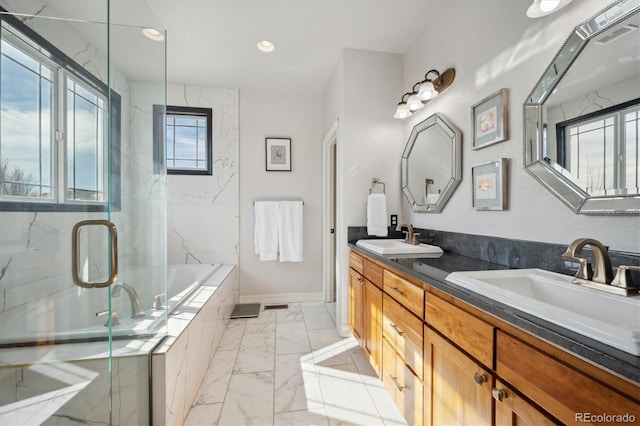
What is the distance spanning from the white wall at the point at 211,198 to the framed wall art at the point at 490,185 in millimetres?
2459

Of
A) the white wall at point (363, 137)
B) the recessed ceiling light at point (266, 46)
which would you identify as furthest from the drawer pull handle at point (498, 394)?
the recessed ceiling light at point (266, 46)

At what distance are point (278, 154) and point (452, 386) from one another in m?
2.74

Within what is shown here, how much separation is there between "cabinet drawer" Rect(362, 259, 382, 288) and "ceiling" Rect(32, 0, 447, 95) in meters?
1.72

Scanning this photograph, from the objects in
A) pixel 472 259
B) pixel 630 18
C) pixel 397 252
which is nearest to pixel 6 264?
pixel 397 252

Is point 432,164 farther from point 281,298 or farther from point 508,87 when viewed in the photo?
point 281,298

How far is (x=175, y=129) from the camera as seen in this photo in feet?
9.76

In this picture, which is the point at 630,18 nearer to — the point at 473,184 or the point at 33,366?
the point at 473,184

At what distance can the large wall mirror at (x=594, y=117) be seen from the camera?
84 centimetres

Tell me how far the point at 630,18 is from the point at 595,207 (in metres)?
0.63

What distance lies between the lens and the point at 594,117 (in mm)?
937

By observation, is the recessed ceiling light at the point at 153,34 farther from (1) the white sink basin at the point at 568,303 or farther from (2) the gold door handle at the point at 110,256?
(1) the white sink basin at the point at 568,303

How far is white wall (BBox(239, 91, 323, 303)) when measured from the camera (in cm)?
306

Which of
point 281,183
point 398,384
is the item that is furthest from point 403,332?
point 281,183

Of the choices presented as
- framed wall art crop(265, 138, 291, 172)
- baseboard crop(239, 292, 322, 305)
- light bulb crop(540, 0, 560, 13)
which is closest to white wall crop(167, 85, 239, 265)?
framed wall art crop(265, 138, 291, 172)
